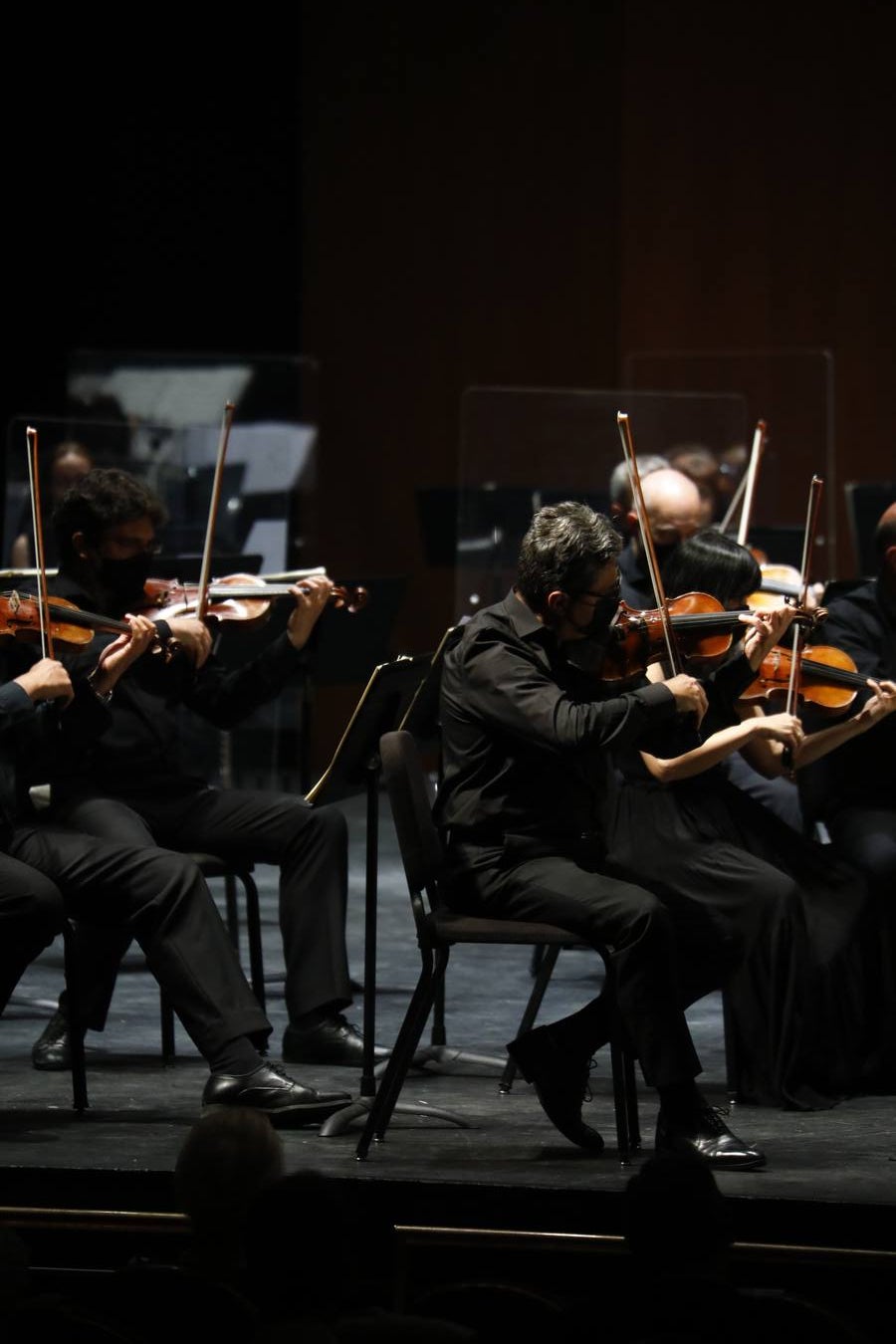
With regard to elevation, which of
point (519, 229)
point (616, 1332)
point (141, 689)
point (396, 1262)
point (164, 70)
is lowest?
point (396, 1262)

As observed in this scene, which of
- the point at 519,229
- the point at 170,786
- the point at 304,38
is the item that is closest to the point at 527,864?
the point at 170,786

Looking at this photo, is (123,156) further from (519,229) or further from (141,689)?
(141,689)

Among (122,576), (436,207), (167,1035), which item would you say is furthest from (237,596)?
(436,207)

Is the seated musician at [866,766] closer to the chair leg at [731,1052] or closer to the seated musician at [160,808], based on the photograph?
the chair leg at [731,1052]

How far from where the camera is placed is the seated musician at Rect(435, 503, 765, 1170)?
3.12 metres

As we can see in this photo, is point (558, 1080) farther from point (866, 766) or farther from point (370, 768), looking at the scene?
point (866, 766)

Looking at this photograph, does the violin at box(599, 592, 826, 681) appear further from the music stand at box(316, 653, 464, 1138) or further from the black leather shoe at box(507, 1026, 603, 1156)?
the black leather shoe at box(507, 1026, 603, 1156)

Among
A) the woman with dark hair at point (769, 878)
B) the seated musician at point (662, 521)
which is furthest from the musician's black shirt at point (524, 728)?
the seated musician at point (662, 521)

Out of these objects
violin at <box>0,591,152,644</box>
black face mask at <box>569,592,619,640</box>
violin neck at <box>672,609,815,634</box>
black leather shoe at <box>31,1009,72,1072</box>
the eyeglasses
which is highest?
the eyeglasses

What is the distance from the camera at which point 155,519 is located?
395cm

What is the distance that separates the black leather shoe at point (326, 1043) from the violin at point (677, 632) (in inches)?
35.6

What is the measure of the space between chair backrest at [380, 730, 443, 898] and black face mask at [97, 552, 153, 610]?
0.91 m

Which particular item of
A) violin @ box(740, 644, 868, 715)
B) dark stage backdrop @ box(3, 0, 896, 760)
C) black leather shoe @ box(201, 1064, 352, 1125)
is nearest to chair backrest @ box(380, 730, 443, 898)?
black leather shoe @ box(201, 1064, 352, 1125)

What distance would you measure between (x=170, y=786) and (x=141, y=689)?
8.5 inches
